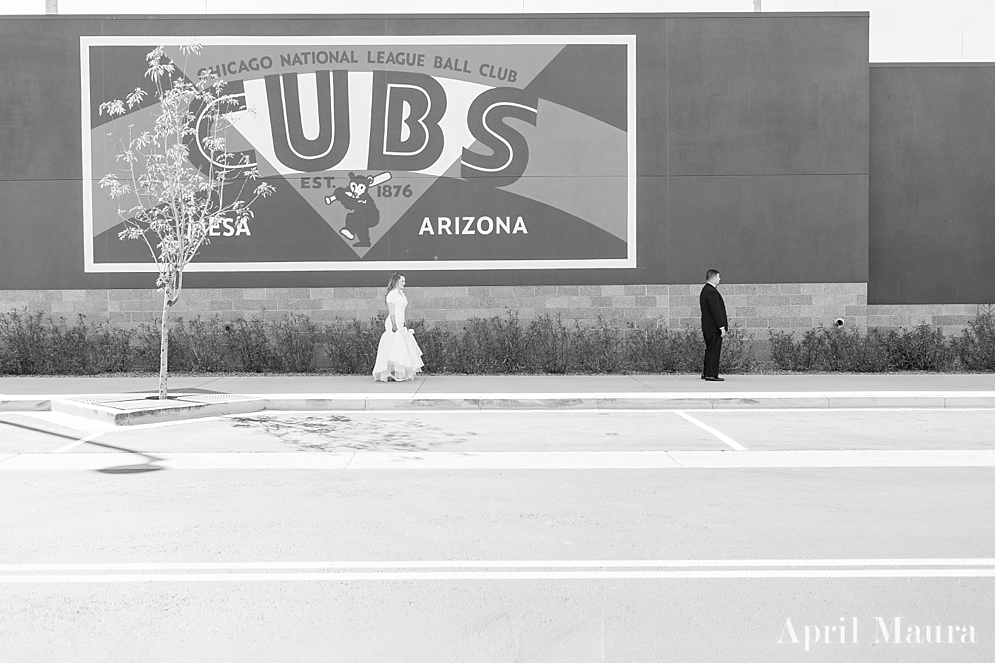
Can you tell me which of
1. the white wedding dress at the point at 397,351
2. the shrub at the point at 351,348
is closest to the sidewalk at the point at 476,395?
the white wedding dress at the point at 397,351

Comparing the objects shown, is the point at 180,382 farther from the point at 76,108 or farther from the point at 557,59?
the point at 557,59

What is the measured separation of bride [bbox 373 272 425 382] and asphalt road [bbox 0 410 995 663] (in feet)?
17.5

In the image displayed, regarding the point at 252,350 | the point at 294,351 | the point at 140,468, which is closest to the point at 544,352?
the point at 294,351

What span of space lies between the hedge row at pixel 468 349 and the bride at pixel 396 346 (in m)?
1.74

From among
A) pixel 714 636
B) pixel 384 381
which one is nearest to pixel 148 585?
pixel 714 636

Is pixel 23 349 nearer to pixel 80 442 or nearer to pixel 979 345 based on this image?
pixel 80 442

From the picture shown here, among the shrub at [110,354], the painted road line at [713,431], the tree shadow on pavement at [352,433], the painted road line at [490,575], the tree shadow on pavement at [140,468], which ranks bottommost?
the painted road line at [490,575]

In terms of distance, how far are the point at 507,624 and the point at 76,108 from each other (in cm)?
1684

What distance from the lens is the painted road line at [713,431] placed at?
371 inches

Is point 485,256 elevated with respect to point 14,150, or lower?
lower

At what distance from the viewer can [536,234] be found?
703 inches

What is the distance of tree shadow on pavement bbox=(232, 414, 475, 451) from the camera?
957 centimetres

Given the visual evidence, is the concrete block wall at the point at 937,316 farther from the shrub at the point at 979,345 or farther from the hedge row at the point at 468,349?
the hedge row at the point at 468,349

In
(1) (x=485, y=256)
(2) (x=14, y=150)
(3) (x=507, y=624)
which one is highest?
(2) (x=14, y=150)
